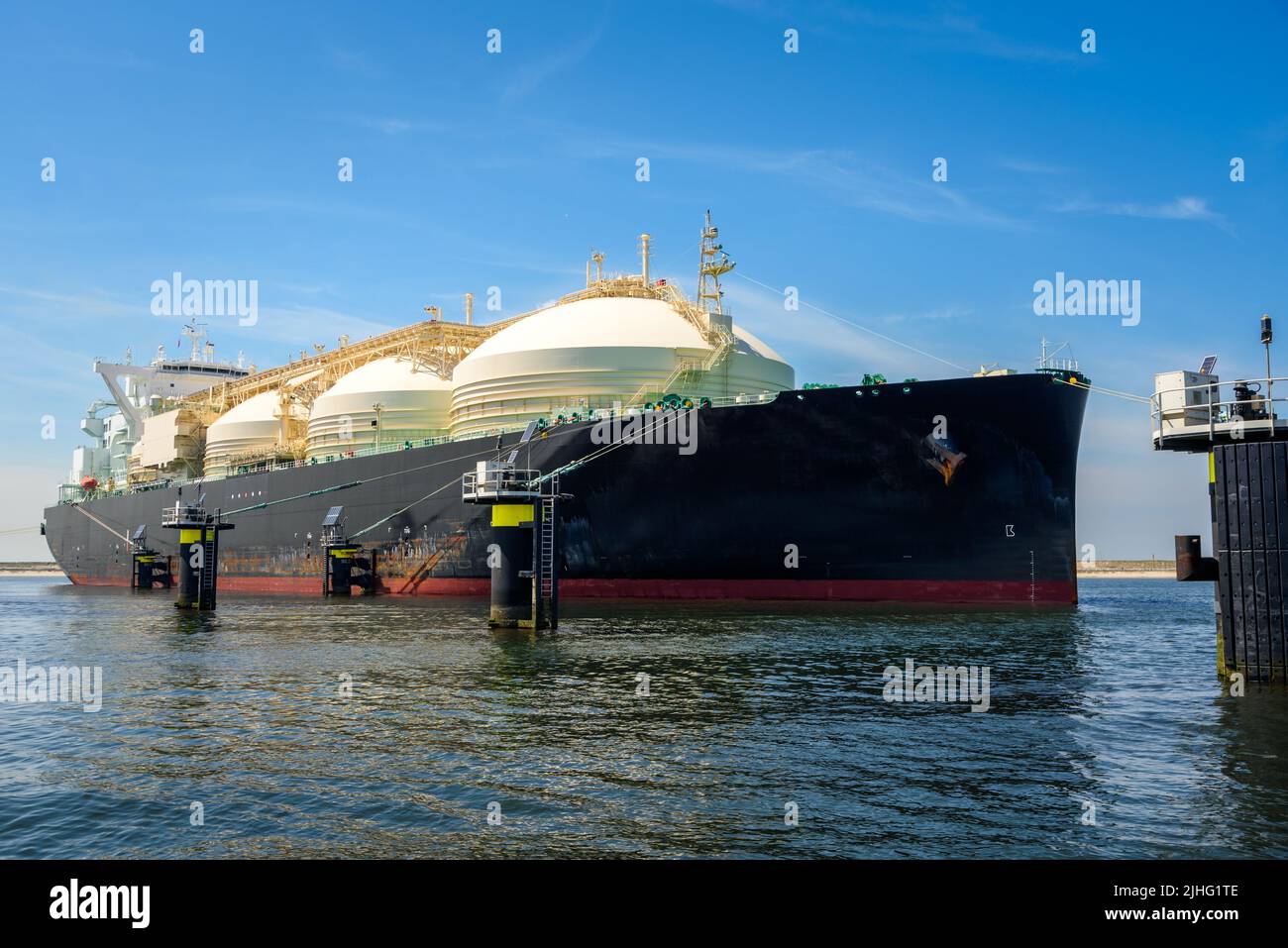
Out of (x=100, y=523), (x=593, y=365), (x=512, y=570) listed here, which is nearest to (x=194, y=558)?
(x=593, y=365)

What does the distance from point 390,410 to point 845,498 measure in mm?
32437

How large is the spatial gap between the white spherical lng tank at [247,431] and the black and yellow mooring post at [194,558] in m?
25.8

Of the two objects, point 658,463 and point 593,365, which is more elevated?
point 593,365

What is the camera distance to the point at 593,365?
151ft

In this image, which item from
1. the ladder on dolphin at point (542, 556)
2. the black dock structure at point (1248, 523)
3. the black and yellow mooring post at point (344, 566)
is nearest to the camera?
the black dock structure at point (1248, 523)

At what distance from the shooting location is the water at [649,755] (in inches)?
398

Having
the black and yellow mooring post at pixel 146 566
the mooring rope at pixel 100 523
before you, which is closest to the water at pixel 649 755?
the black and yellow mooring post at pixel 146 566

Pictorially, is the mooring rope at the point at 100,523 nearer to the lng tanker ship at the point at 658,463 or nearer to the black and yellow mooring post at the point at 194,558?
the lng tanker ship at the point at 658,463

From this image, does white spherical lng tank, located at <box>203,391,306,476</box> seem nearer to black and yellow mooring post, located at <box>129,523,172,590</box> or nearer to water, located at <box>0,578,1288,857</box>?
black and yellow mooring post, located at <box>129,523,172,590</box>

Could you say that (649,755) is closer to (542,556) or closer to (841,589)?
(542,556)

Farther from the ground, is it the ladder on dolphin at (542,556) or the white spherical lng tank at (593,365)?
the white spherical lng tank at (593,365)

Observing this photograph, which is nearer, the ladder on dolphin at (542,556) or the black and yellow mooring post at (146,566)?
the ladder on dolphin at (542,556)
